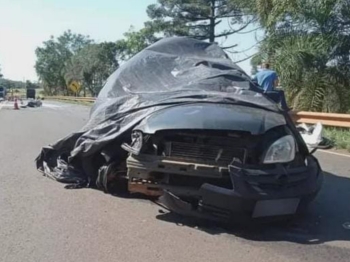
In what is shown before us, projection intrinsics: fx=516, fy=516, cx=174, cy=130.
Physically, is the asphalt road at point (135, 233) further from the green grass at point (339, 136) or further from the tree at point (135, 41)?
the tree at point (135, 41)

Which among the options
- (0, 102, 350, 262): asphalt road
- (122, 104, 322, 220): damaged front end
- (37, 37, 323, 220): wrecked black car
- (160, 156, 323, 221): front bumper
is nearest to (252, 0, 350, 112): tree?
(0, 102, 350, 262): asphalt road

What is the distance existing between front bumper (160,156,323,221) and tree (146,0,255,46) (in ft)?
127

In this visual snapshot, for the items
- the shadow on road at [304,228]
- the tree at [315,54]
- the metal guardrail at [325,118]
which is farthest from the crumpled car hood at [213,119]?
the tree at [315,54]

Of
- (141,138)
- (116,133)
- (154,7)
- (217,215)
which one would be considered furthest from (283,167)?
(154,7)

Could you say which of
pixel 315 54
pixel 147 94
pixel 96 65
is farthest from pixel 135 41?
pixel 147 94

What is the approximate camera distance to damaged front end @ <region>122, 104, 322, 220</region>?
185 inches

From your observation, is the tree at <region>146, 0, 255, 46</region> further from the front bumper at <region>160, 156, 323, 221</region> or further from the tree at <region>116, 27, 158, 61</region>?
the front bumper at <region>160, 156, 323, 221</region>

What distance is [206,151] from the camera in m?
5.00

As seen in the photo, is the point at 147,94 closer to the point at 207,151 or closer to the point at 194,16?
the point at 207,151

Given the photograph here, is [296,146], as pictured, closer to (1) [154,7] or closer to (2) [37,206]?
(2) [37,206]

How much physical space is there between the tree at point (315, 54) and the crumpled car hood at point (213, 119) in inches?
469

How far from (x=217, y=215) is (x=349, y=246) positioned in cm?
120

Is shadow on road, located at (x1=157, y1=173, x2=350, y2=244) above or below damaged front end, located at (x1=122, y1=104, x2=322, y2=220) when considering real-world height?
below

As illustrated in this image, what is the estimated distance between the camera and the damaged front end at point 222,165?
4695 millimetres
